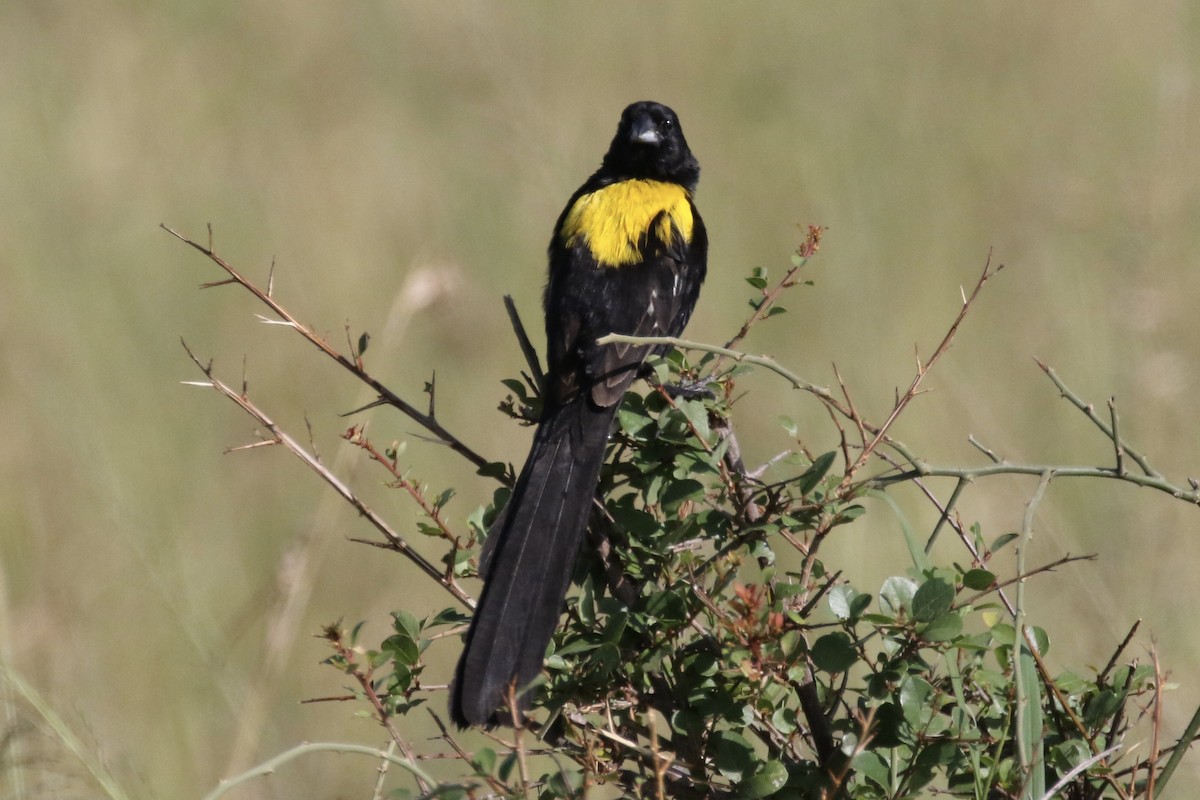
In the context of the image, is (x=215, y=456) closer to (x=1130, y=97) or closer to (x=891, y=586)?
(x=891, y=586)

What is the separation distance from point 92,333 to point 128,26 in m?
3.33

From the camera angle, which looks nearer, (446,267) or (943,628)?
(943,628)

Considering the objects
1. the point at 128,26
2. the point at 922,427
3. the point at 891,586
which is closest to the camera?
the point at 891,586

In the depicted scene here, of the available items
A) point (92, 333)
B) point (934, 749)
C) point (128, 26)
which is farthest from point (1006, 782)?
point (128, 26)

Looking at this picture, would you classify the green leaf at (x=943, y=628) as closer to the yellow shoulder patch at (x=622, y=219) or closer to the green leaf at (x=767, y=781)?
the green leaf at (x=767, y=781)

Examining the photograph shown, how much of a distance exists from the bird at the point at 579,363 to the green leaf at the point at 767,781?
365mm

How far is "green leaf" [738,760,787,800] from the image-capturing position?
6.61ft

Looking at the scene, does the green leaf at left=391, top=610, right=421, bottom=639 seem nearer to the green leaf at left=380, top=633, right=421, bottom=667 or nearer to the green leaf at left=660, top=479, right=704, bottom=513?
the green leaf at left=380, top=633, right=421, bottom=667

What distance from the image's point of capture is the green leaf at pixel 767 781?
6.61ft

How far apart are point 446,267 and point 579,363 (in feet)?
4.21

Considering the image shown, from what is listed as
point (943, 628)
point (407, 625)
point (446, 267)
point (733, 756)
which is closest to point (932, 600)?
point (943, 628)

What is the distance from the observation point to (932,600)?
192 cm

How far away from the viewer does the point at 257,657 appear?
4.81 meters

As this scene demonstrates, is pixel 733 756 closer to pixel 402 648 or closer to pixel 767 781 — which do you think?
pixel 767 781
